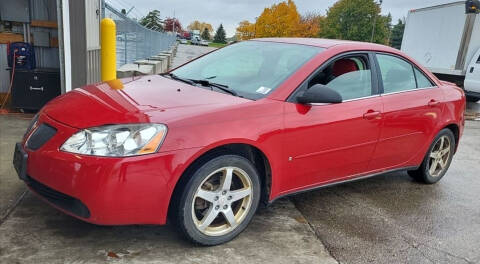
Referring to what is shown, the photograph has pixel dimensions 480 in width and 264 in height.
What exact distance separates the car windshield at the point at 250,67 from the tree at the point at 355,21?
2016 inches

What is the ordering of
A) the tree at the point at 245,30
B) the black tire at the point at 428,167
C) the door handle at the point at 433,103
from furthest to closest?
1. the tree at the point at 245,30
2. the black tire at the point at 428,167
3. the door handle at the point at 433,103

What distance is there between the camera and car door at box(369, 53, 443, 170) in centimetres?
400

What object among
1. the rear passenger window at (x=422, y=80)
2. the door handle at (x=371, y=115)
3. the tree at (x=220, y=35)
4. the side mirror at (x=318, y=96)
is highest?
the tree at (x=220, y=35)

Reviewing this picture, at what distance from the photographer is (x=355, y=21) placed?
5297 centimetres

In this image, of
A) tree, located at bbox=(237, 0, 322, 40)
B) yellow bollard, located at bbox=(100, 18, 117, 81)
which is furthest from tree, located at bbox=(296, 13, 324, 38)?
yellow bollard, located at bbox=(100, 18, 117, 81)

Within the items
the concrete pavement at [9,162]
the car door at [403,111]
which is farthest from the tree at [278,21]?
the car door at [403,111]

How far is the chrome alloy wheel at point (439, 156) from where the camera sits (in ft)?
15.9

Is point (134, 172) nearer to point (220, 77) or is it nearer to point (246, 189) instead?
point (246, 189)

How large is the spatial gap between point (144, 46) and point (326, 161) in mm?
9393

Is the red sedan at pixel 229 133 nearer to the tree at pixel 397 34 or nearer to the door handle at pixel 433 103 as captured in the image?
the door handle at pixel 433 103

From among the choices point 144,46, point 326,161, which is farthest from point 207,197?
point 144,46

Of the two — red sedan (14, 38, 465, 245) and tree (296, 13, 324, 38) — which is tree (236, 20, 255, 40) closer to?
tree (296, 13, 324, 38)

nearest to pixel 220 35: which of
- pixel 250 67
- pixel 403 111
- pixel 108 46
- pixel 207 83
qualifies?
pixel 108 46

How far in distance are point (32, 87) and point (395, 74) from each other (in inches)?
202
